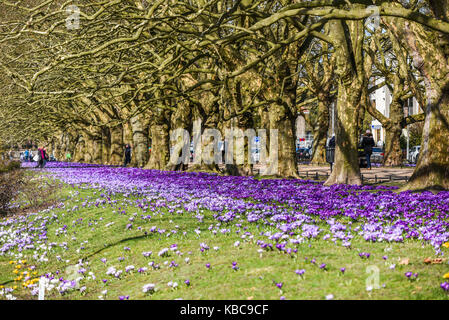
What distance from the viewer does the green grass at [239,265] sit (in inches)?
202

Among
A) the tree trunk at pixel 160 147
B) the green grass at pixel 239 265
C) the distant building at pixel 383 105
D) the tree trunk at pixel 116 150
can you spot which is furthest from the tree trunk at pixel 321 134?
the distant building at pixel 383 105

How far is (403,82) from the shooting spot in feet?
102

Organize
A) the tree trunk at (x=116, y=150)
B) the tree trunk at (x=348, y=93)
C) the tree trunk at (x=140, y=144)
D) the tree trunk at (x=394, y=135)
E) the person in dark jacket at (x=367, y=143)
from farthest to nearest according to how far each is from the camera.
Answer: the tree trunk at (x=116, y=150), the tree trunk at (x=140, y=144), the tree trunk at (x=394, y=135), the person in dark jacket at (x=367, y=143), the tree trunk at (x=348, y=93)

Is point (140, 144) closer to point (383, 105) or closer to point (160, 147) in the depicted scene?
point (160, 147)

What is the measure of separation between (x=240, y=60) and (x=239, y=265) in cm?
1329

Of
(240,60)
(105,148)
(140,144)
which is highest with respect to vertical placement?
(240,60)

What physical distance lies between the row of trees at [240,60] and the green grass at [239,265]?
3.97 meters

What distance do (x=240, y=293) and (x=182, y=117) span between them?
2290 centimetres

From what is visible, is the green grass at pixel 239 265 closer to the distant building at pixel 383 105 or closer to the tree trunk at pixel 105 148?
the tree trunk at pixel 105 148

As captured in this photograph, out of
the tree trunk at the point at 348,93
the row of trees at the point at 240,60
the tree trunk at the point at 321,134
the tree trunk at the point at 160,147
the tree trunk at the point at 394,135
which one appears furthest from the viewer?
the tree trunk at the point at 321,134

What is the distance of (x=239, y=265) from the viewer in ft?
20.6

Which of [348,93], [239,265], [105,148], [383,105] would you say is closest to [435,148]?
[348,93]

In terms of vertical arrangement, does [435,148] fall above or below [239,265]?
above

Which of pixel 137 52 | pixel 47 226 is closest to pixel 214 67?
pixel 137 52
